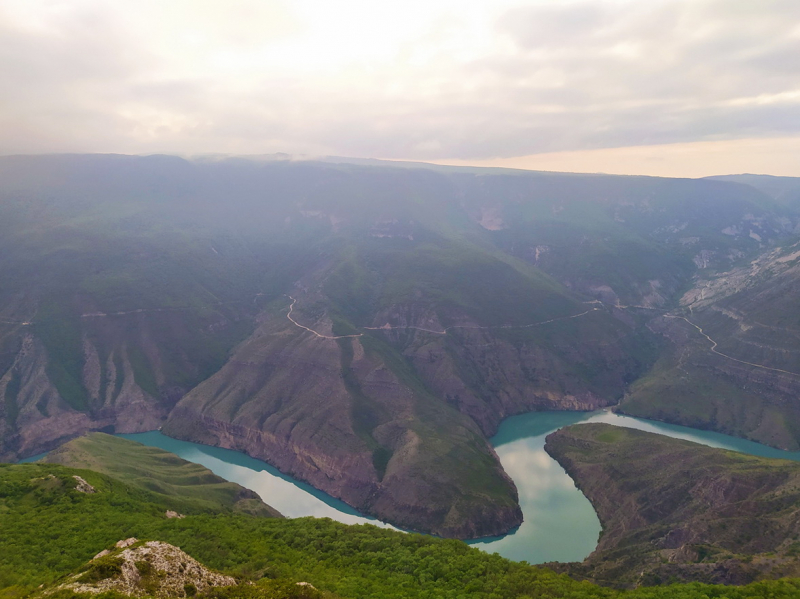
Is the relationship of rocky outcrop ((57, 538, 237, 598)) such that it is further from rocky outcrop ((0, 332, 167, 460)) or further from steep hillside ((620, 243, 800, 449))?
steep hillside ((620, 243, 800, 449))

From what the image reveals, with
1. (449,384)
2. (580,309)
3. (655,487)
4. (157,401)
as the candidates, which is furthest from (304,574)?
(580,309)

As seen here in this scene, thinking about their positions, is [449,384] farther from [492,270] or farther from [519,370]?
[492,270]

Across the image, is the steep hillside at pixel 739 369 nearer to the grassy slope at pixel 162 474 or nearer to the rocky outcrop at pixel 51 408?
the grassy slope at pixel 162 474

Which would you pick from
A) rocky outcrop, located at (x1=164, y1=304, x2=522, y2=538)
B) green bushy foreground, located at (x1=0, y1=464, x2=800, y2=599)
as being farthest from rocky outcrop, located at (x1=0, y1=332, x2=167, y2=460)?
green bushy foreground, located at (x1=0, y1=464, x2=800, y2=599)

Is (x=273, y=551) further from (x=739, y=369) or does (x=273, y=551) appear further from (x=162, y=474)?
(x=739, y=369)

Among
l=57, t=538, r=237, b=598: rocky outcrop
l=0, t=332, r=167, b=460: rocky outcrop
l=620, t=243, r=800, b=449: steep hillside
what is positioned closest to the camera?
l=57, t=538, r=237, b=598: rocky outcrop

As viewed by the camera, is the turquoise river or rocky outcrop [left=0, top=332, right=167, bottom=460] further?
rocky outcrop [left=0, top=332, right=167, bottom=460]

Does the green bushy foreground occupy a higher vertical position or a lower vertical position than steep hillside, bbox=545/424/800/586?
higher
